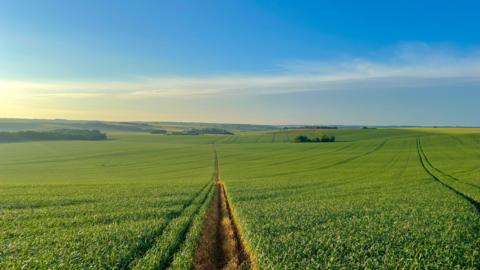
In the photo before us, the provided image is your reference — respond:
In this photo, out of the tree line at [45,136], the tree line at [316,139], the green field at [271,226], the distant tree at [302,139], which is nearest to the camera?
the green field at [271,226]

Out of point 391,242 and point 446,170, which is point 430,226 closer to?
point 391,242

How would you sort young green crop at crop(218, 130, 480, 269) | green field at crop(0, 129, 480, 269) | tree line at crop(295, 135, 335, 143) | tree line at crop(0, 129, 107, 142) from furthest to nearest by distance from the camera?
tree line at crop(0, 129, 107, 142)
tree line at crop(295, 135, 335, 143)
green field at crop(0, 129, 480, 269)
young green crop at crop(218, 130, 480, 269)

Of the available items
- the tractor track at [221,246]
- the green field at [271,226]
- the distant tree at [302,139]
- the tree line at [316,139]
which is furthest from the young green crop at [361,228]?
the distant tree at [302,139]

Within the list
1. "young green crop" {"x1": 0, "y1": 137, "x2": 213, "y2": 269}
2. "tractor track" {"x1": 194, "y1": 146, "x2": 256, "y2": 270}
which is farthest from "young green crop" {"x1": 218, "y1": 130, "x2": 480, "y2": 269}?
"young green crop" {"x1": 0, "y1": 137, "x2": 213, "y2": 269}

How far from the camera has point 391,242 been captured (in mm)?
13023

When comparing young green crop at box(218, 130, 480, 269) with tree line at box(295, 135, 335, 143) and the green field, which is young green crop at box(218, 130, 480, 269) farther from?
tree line at box(295, 135, 335, 143)

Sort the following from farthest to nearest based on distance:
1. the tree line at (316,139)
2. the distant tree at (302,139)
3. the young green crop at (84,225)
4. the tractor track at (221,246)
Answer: the distant tree at (302,139) < the tree line at (316,139) < the tractor track at (221,246) < the young green crop at (84,225)

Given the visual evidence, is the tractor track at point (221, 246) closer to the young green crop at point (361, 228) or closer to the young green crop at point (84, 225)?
the young green crop at point (361, 228)

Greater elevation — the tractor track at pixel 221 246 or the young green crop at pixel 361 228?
the young green crop at pixel 361 228

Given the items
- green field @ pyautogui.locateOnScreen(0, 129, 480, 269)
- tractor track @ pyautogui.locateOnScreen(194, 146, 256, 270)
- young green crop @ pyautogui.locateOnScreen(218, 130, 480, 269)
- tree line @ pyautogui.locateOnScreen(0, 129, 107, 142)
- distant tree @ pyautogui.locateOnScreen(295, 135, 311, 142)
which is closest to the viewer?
young green crop @ pyautogui.locateOnScreen(218, 130, 480, 269)

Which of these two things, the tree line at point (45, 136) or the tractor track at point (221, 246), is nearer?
the tractor track at point (221, 246)

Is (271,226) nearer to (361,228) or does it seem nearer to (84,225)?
(361,228)

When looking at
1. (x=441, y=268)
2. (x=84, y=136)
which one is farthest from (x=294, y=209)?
(x=84, y=136)

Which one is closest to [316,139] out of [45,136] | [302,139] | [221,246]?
[302,139]
